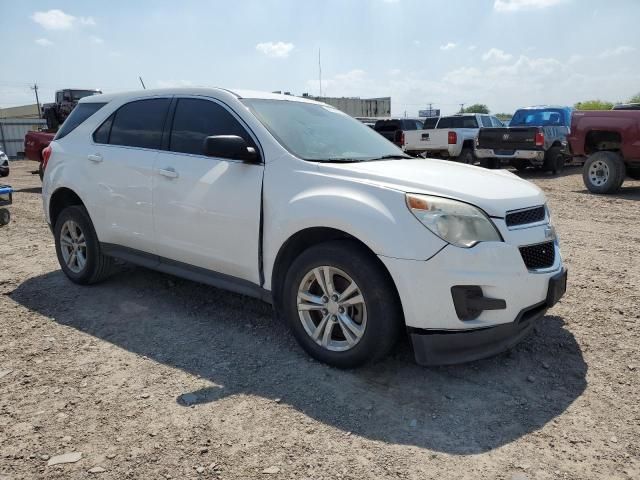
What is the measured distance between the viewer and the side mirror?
11.6 ft

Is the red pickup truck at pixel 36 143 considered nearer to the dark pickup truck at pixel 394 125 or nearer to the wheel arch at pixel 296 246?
the dark pickup truck at pixel 394 125

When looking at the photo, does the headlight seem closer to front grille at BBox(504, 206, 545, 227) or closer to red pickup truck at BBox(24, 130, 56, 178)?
front grille at BBox(504, 206, 545, 227)

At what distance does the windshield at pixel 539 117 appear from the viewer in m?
16.3

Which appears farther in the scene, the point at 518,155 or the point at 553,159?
the point at 553,159

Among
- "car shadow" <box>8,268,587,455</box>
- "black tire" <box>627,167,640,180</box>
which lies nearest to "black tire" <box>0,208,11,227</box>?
"car shadow" <box>8,268,587,455</box>

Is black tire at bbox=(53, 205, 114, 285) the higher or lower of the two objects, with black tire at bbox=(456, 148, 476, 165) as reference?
lower

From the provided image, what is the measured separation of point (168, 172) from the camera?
416 cm

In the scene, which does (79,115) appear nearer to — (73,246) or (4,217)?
(73,246)

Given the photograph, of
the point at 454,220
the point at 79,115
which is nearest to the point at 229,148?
the point at 454,220

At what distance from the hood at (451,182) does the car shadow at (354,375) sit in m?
1.07

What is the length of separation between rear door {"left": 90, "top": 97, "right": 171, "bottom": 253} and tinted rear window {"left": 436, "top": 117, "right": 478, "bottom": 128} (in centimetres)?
1556

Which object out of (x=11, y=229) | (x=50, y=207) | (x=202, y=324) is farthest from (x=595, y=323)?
(x=11, y=229)

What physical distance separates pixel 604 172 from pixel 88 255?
9.73 meters

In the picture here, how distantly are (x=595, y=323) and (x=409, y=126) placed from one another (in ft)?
58.3
